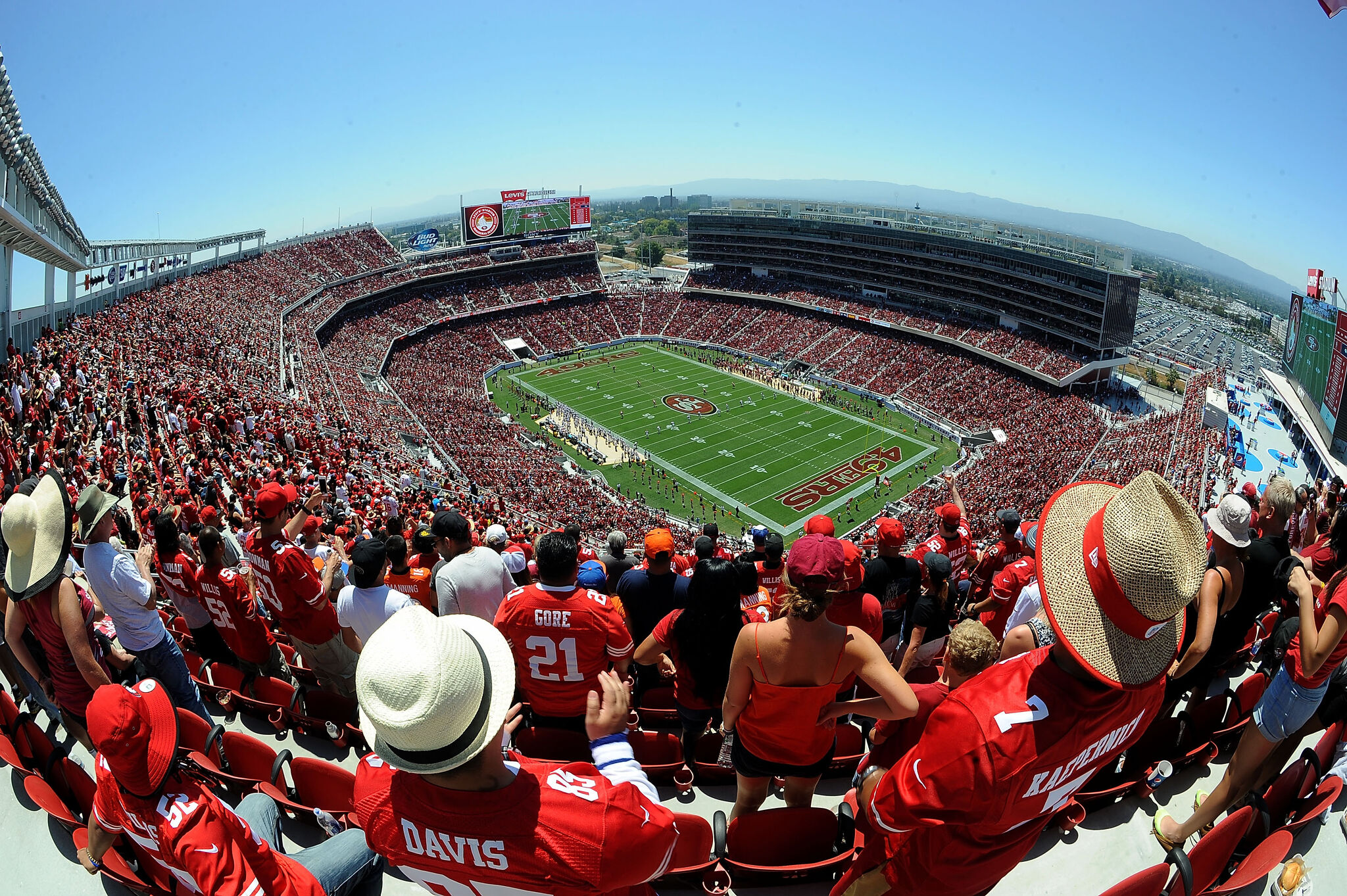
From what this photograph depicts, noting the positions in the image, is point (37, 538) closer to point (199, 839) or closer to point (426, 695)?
point (199, 839)

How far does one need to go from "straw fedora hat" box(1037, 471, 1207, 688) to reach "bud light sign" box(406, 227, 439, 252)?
220ft

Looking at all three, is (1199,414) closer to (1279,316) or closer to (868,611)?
(868,611)

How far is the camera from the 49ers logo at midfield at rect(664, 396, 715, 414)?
132 ft

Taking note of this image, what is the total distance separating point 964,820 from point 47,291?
102 ft

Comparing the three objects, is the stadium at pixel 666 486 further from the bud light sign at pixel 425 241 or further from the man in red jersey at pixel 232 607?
the bud light sign at pixel 425 241

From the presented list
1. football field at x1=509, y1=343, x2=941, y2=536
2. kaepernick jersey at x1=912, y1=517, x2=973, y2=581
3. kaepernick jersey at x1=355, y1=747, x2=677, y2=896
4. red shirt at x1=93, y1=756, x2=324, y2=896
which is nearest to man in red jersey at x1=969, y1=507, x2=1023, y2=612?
kaepernick jersey at x1=912, y1=517, x2=973, y2=581

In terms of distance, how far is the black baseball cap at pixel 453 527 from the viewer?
569 cm

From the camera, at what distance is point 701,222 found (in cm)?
6631

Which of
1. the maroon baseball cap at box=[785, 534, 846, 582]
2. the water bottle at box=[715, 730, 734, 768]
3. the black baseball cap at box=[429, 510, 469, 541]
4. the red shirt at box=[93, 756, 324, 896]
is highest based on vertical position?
the maroon baseball cap at box=[785, 534, 846, 582]

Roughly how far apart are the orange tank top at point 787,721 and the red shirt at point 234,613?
429 cm

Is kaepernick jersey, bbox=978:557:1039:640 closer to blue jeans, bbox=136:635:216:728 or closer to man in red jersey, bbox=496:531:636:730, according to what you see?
man in red jersey, bbox=496:531:636:730

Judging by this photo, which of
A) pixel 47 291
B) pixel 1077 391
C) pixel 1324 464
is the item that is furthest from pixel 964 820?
pixel 1077 391

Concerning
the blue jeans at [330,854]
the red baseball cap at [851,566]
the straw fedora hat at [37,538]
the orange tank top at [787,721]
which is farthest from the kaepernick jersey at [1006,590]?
the straw fedora hat at [37,538]

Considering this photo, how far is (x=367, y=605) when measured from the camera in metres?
4.88
